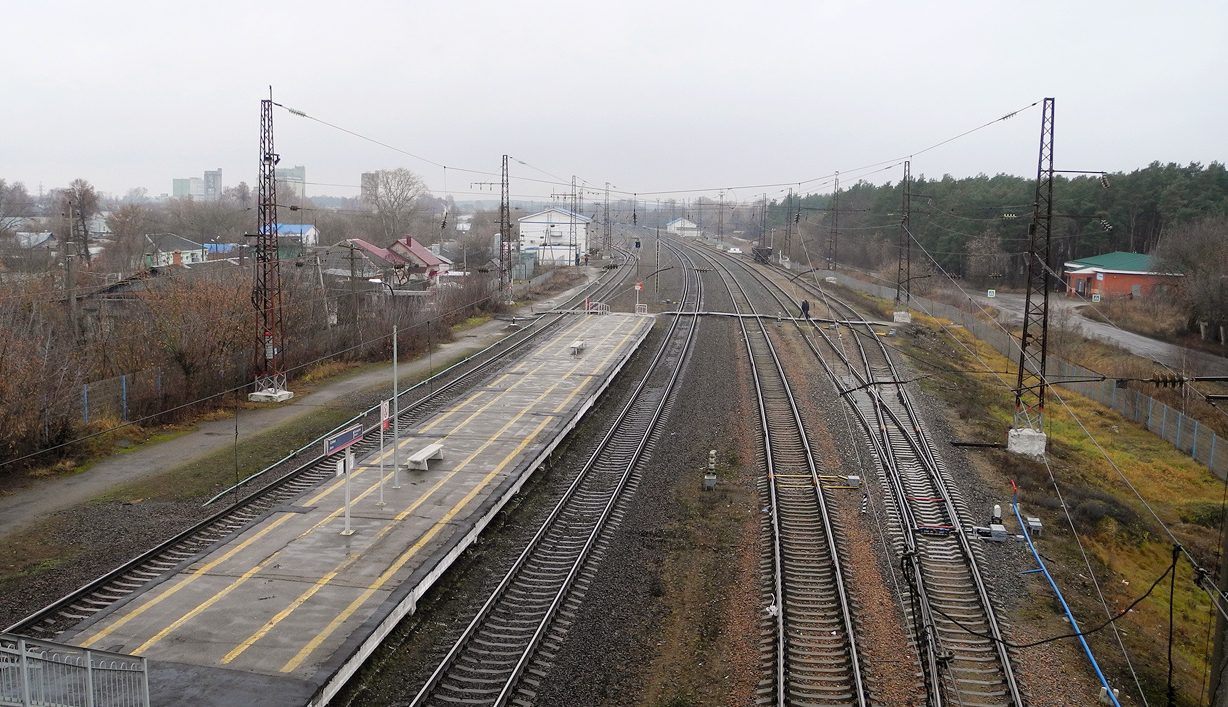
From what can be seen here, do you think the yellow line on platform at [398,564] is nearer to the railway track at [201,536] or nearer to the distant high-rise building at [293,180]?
the railway track at [201,536]

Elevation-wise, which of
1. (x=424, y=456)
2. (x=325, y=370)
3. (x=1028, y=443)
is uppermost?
(x=325, y=370)

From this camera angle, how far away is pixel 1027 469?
55.6 feet

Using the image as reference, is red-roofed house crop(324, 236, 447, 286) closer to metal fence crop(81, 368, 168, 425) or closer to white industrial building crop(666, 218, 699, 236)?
metal fence crop(81, 368, 168, 425)

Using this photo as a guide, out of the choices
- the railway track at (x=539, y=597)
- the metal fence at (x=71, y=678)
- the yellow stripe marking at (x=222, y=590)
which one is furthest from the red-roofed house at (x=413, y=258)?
the metal fence at (x=71, y=678)

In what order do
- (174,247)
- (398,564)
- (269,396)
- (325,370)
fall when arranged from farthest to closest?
(174,247) → (325,370) → (269,396) → (398,564)

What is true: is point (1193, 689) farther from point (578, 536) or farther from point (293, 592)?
point (293, 592)

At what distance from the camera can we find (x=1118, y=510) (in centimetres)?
1527

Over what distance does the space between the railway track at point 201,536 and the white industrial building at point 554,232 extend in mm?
54265

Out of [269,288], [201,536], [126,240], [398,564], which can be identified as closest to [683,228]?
[126,240]

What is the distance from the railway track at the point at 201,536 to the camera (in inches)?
389

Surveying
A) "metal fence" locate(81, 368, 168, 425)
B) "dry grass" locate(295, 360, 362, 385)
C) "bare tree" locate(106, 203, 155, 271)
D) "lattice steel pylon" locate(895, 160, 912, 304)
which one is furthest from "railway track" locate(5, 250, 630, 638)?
"bare tree" locate(106, 203, 155, 271)

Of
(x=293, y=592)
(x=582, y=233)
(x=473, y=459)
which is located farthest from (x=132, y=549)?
(x=582, y=233)

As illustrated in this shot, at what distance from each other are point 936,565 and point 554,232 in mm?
75348

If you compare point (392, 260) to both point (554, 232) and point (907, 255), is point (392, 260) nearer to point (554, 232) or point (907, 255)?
point (907, 255)
